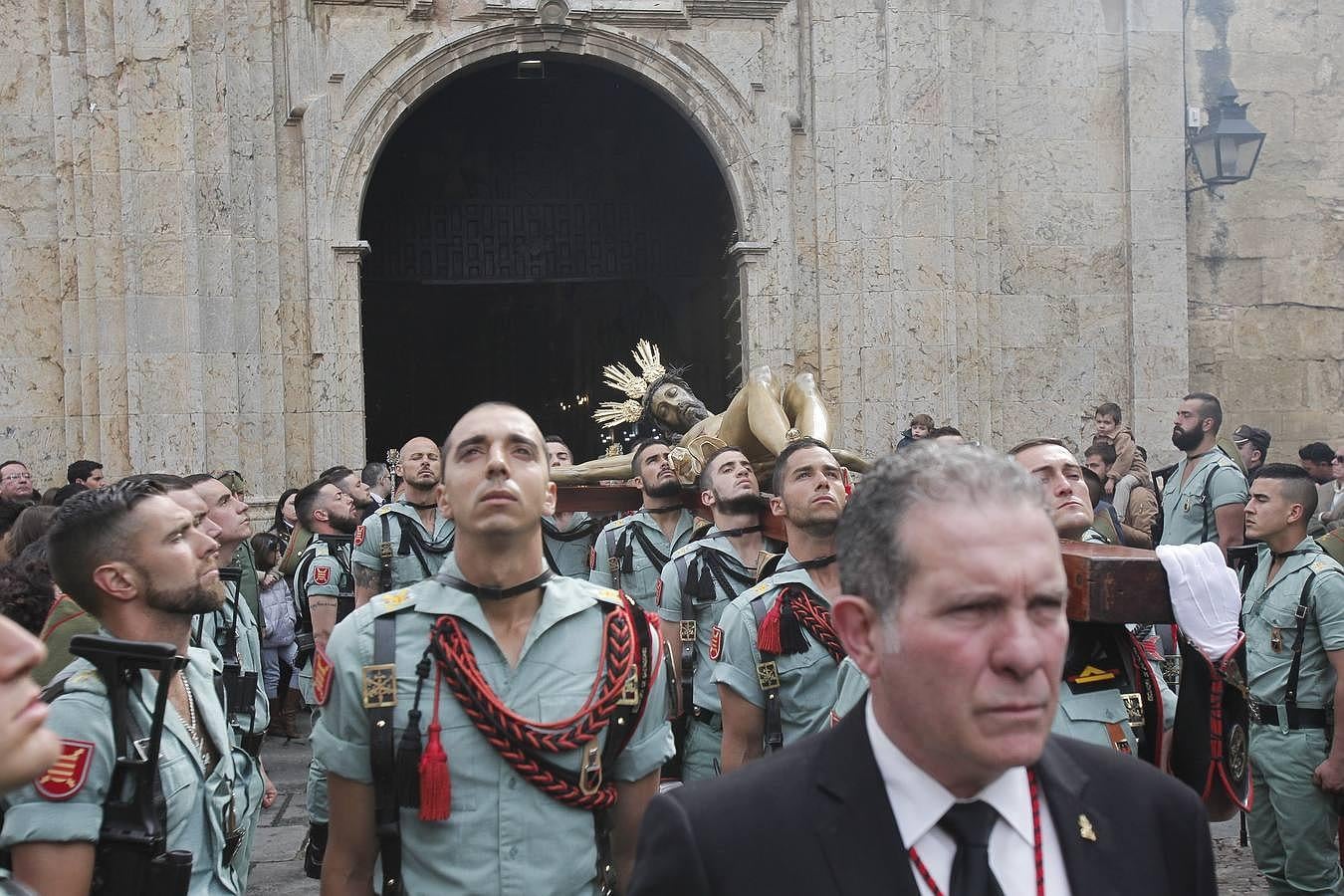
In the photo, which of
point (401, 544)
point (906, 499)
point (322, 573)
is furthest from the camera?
point (322, 573)

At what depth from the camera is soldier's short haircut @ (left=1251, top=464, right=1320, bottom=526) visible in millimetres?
5707

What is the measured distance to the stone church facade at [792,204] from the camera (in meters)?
11.3

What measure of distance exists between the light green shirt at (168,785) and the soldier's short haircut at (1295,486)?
4.35m

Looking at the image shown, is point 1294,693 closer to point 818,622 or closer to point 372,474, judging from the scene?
point 818,622

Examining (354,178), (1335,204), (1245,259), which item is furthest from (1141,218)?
(354,178)

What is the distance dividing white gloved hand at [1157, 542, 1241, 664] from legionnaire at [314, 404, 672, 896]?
3.81 ft

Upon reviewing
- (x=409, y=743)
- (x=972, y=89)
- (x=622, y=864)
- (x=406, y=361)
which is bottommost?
(x=622, y=864)

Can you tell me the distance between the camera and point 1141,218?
13.1m

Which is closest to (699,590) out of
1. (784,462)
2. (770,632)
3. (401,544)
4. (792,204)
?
(784,462)

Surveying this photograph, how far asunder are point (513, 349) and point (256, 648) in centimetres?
1410

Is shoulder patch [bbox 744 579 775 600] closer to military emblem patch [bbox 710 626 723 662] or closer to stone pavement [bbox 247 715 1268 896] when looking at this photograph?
military emblem patch [bbox 710 626 723 662]

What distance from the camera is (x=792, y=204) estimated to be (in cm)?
1258

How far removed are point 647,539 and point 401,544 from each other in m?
1.35

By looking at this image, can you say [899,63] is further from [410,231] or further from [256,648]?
[256,648]
